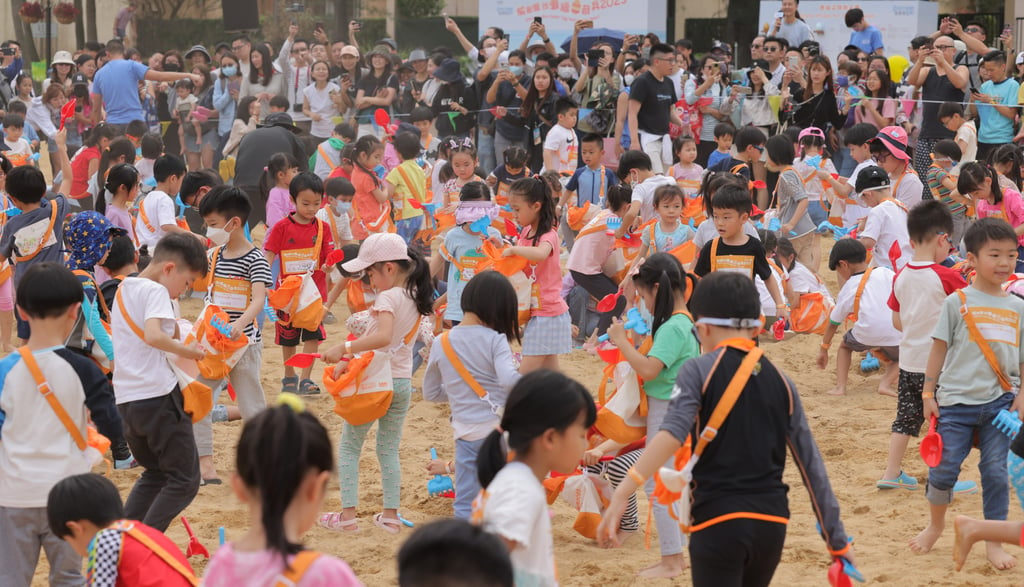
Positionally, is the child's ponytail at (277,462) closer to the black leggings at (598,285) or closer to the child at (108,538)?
the child at (108,538)

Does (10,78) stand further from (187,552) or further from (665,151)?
(187,552)

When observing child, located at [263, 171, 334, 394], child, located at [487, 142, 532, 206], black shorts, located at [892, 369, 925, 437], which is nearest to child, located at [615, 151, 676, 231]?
child, located at [487, 142, 532, 206]

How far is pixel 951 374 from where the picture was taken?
5156 mm

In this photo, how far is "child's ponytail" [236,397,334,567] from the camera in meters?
2.56

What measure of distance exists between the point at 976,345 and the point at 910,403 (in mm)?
996

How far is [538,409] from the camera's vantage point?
10.4 feet

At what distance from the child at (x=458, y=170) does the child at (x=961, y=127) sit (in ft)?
15.6

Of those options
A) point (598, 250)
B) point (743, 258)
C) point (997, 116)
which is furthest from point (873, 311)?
point (997, 116)

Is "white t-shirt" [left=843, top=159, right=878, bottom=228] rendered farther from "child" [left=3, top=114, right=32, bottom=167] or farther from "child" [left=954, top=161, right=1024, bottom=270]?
"child" [left=3, top=114, right=32, bottom=167]

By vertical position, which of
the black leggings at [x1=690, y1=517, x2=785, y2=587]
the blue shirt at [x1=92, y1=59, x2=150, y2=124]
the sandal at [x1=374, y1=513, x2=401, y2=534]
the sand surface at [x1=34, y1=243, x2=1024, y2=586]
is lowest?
the sand surface at [x1=34, y1=243, x2=1024, y2=586]

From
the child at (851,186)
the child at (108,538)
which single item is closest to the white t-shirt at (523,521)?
Result: the child at (108,538)

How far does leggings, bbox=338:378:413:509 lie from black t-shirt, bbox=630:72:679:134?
8191 mm

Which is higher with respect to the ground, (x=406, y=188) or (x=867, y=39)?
(x=867, y=39)

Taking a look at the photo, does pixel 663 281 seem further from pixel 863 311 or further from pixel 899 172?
pixel 899 172
